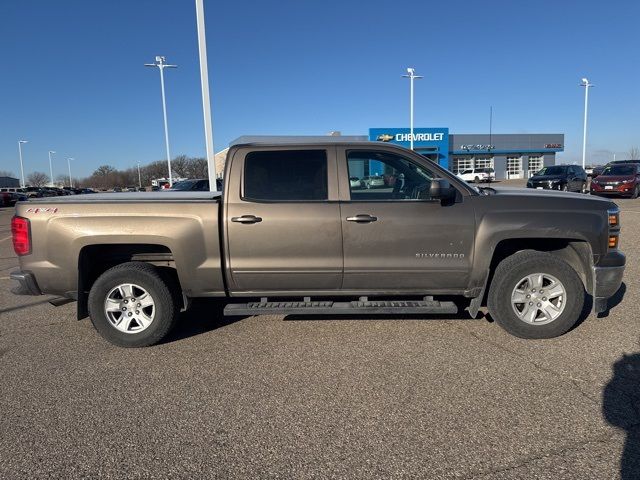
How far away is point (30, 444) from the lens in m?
2.88

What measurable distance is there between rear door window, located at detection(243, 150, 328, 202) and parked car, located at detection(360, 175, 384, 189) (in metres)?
0.39

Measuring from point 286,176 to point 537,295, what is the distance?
2762 millimetres

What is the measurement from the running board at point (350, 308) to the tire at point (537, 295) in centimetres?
50

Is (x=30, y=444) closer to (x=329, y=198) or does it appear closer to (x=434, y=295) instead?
(x=329, y=198)

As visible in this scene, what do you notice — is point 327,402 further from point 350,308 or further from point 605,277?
point 605,277

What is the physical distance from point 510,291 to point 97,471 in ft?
12.3

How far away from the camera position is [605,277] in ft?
14.3

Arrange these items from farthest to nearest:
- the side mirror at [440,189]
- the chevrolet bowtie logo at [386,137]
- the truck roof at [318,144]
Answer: the chevrolet bowtie logo at [386,137], the truck roof at [318,144], the side mirror at [440,189]

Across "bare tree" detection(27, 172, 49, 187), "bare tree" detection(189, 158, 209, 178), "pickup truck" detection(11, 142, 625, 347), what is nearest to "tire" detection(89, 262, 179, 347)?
"pickup truck" detection(11, 142, 625, 347)

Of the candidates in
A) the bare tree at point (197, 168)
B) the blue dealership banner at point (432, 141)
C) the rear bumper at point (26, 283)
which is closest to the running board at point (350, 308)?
the rear bumper at point (26, 283)

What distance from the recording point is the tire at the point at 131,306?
4.41 metres

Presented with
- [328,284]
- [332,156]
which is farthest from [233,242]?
[332,156]

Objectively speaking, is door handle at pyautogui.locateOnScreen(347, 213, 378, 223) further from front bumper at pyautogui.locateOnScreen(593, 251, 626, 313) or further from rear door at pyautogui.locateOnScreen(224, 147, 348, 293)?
front bumper at pyautogui.locateOnScreen(593, 251, 626, 313)

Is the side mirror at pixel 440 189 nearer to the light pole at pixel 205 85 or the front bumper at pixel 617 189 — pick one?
the light pole at pixel 205 85
